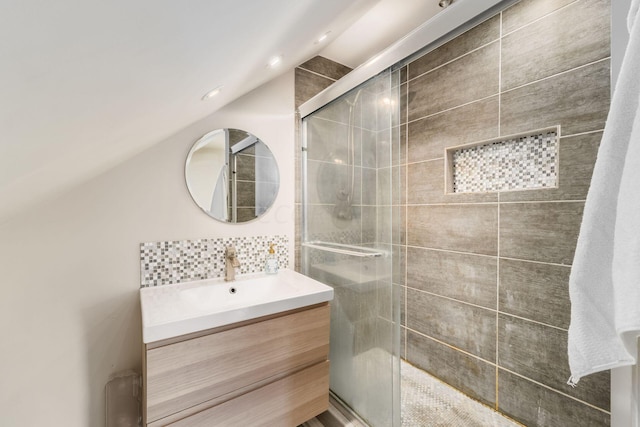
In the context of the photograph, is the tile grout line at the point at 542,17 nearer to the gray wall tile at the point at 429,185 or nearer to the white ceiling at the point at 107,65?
the gray wall tile at the point at 429,185

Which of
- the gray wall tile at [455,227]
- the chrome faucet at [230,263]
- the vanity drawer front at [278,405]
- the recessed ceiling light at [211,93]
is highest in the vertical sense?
the recessed ceiling light at [211,93]

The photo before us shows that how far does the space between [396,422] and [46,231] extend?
70.5 inches

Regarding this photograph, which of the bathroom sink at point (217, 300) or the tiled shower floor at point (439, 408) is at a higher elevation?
the bathroom sink at point (217, 300)

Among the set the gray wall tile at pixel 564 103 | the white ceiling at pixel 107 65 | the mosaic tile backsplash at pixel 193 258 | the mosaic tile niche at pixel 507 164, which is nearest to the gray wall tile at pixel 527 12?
the gray wall tile at pixel 564 103

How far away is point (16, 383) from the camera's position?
1.12 m

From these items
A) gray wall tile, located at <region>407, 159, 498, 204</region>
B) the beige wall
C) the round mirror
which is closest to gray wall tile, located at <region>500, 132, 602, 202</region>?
gray wall tile, located at <region>407, 159, 498, 204</region>

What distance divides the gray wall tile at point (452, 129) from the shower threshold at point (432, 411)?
5.13ft

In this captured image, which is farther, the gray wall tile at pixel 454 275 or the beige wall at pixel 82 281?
the gray wall tile at pixel 454 275

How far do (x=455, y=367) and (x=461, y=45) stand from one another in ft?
Answer: 6.87

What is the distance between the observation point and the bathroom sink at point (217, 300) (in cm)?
96

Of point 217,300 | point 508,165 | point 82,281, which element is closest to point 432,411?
point 217,300

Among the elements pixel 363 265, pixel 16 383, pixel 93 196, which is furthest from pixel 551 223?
pixel 16 383

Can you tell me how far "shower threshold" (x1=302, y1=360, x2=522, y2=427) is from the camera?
142cm

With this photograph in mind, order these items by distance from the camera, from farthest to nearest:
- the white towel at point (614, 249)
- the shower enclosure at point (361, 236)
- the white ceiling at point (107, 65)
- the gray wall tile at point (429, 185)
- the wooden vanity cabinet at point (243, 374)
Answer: the gray wall tile at point (429, 185) → the shower enclosure at point (361, 236) → the wooden vanity cabinet at point (243, 374) → the white towel at point (614, 249) → the white ceiling at point (107, 65)
